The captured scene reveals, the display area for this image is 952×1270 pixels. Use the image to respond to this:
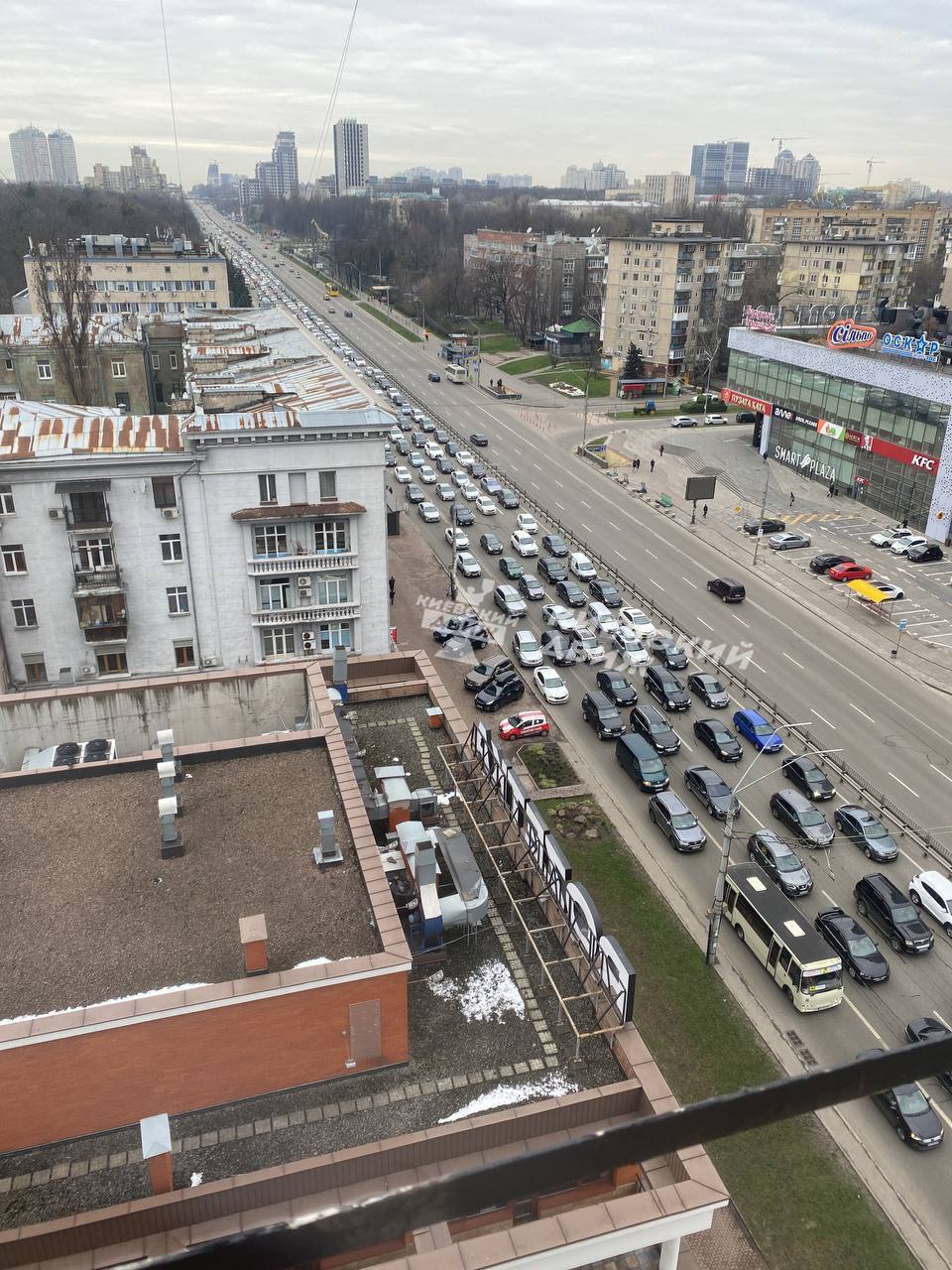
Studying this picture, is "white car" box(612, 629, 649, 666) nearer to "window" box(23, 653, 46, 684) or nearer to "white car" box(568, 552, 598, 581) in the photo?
"white car" box(568, 552, 598, 581)

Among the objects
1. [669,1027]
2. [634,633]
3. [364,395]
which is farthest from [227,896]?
[634,633]

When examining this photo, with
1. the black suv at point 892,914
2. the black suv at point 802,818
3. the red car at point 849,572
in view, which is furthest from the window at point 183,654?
the red car at point 849,572

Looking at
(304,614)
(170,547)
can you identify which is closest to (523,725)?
(304,614)

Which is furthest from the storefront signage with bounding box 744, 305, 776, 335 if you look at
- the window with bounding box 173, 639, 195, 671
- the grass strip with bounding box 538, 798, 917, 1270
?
the grass strip with bounding box 538, 798, 917, 1270

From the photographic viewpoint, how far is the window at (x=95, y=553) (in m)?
37.9

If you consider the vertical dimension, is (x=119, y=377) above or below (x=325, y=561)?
above

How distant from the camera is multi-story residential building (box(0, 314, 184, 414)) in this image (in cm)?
6162

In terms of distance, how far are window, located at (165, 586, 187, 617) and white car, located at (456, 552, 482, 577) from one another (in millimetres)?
22876

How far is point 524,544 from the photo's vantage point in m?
63.8

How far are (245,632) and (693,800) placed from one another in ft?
68.0

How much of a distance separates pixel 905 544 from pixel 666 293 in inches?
2369

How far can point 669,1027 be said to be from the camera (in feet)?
87.6

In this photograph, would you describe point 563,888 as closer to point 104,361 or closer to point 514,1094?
point 514,1094

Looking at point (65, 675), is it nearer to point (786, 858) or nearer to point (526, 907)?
point (526, 907)
